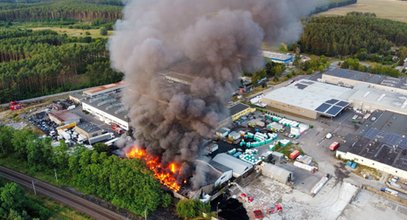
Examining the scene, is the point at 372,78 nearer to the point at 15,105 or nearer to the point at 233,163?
the point at 233,163

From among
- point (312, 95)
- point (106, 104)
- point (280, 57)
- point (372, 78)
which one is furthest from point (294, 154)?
point (280, 57)

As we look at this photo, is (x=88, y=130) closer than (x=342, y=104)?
Yes

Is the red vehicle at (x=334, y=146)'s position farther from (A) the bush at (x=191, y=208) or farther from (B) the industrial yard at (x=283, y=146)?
(A) the bush at (x=191, y=208)

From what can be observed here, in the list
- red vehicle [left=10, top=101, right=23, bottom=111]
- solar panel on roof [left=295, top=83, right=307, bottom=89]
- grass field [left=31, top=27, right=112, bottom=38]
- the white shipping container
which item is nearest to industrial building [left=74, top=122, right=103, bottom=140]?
red vehicle [left=10, top=101, right=23, bottom=111]

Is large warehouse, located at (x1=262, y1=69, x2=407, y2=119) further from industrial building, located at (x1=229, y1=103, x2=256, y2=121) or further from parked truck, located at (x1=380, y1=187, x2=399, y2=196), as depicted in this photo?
parked truck, located at (x1=380, y1=187, x2=399, y2=196)

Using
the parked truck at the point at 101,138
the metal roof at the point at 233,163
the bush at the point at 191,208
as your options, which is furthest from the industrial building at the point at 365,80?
the bush at the point at 191,208
